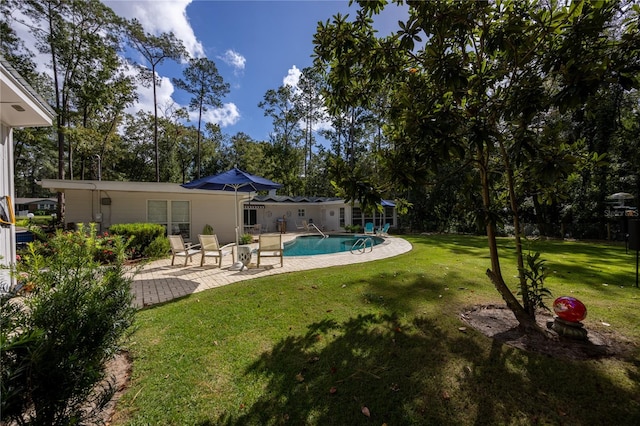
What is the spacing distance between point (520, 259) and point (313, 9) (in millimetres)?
6186

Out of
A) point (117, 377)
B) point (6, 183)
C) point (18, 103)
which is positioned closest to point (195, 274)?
point (6, 183)

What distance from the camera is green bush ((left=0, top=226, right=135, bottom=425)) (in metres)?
1.53

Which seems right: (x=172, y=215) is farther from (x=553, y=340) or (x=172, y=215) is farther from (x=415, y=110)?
(x=553, y=340)

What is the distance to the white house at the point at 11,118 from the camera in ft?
13.7

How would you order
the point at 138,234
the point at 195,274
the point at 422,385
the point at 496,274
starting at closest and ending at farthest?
1. the point at 422,385
2. the point at 496,274
3. the point at 195,274
4. the point at 138,234

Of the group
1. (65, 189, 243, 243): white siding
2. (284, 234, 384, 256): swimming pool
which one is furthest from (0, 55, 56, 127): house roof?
(284, 234, 384, 256): swimming pool

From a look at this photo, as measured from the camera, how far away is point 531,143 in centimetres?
252

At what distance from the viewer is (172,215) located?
11523 mm

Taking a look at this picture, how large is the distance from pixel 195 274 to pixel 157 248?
2972 mm

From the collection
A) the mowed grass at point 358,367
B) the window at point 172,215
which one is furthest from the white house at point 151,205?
the mowed grass at point 358,367

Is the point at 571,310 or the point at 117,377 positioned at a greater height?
the point at 571,310

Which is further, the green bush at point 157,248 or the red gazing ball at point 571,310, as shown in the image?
the green bush at point 157,248

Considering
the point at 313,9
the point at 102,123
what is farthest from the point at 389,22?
the point at 102,123

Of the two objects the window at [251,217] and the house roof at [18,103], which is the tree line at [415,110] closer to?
the house roof at [18,103]
